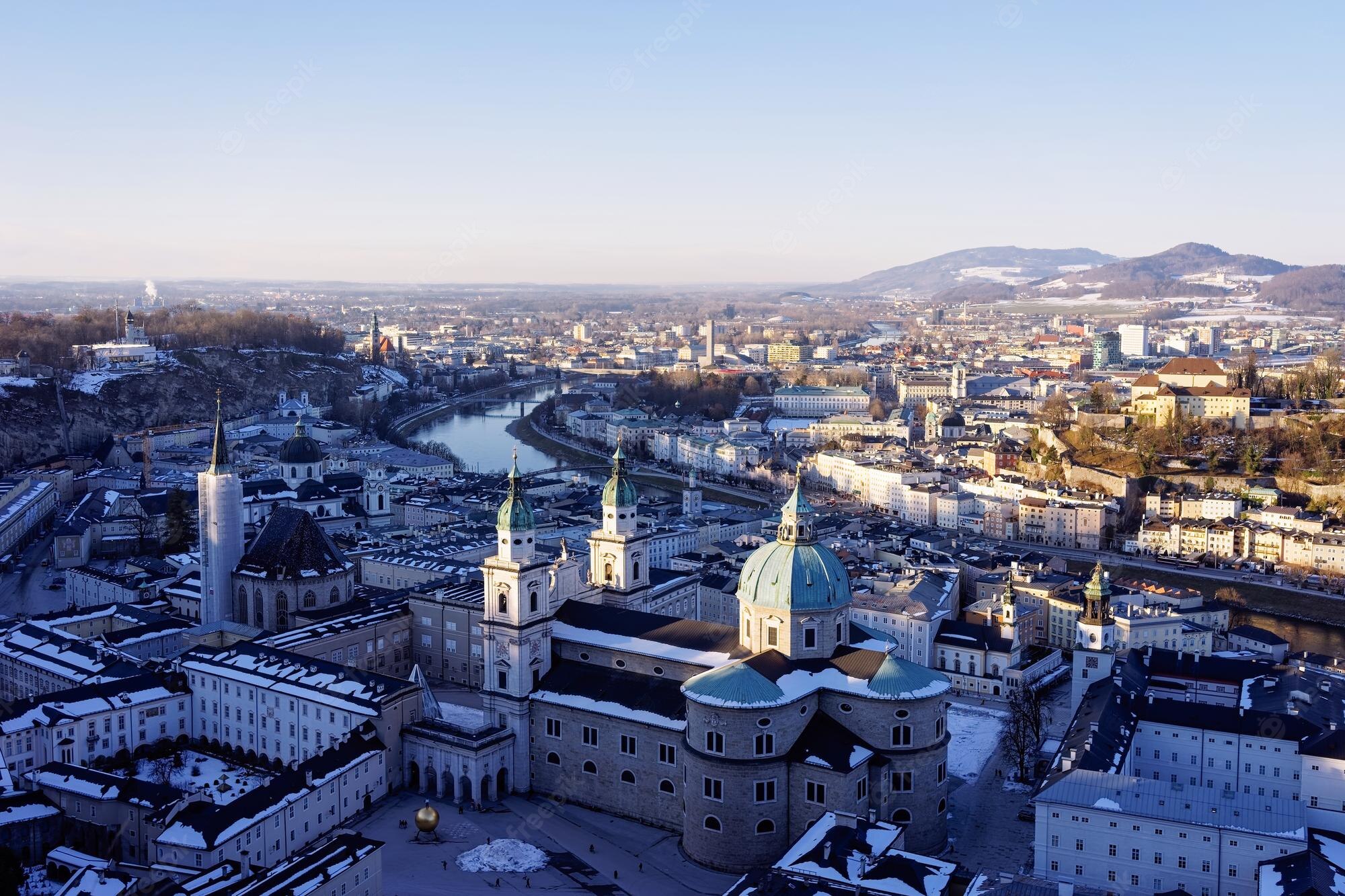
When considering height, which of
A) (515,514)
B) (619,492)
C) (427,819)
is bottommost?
(427,819)

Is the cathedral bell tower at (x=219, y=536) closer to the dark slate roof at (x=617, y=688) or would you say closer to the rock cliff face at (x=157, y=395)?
the dark slate roof at (x=617, y=688)

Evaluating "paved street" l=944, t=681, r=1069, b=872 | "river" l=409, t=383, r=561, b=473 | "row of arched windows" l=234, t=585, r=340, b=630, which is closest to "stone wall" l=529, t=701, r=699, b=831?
"paved street" l=944, t=681, r=1069, b=872

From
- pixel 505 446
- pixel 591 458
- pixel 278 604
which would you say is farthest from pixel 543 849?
pixel 505 446

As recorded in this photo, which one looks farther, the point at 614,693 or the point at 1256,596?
the point at 1256,596

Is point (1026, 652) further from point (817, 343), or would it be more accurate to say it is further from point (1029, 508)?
point (817, 343)

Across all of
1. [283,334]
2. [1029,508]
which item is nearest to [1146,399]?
[1029,508]

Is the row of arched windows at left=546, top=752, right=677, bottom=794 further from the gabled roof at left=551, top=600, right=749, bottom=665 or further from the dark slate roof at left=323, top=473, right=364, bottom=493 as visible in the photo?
the dark slate roof at left=323, top=473, right=364, bottom=493

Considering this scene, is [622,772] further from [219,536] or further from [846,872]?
[219,536]
